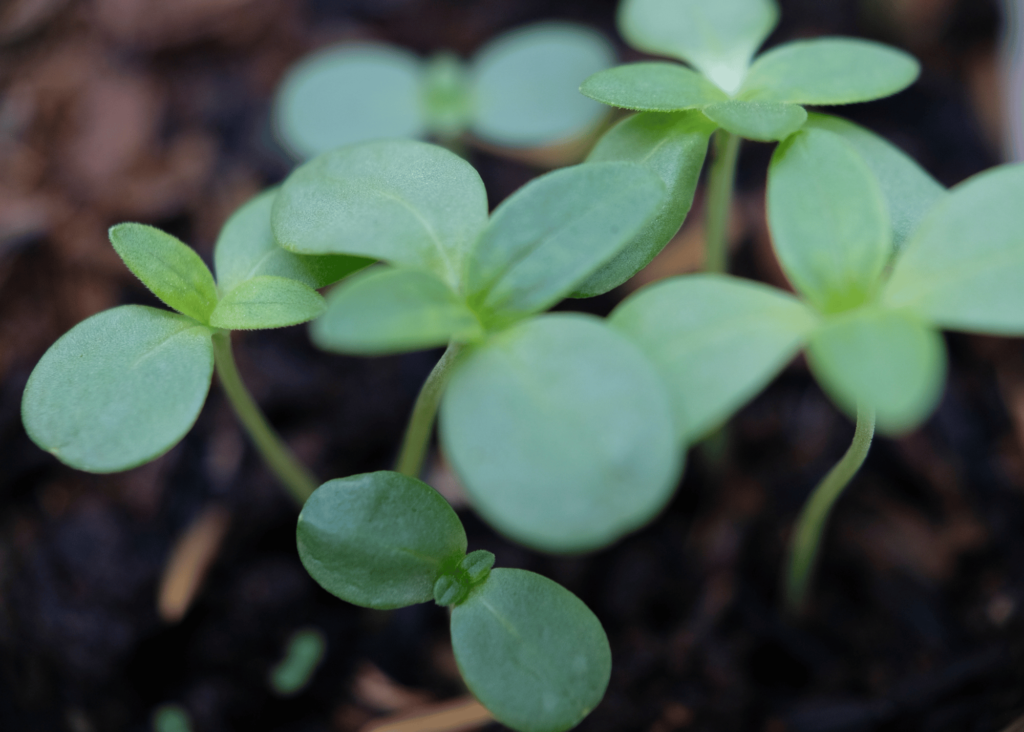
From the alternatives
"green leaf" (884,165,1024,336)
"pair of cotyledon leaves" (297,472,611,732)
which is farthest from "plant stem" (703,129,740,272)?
"pair of cotyledon leaves" (297,472,611,732)

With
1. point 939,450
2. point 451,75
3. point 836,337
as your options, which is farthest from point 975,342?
point 451,75

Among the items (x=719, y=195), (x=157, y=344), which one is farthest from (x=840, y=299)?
(x=157, y=344)

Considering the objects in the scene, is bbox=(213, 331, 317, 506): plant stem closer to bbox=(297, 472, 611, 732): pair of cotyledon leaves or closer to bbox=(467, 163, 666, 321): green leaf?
bbox=(297, 472, 611, 732): pair of cotyledon leaves

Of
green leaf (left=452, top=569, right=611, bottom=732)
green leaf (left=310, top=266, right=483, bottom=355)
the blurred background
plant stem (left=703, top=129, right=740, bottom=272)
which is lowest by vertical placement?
the blurred background

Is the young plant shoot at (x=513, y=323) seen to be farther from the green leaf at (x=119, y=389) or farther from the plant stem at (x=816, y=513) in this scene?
the plant stem at (x=816, y=513)

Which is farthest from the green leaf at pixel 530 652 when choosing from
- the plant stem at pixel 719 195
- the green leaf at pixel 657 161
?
the plant stem at pixel 719 195

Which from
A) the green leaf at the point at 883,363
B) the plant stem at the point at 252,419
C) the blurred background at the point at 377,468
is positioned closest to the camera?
the green leaf at the point at 883,363
